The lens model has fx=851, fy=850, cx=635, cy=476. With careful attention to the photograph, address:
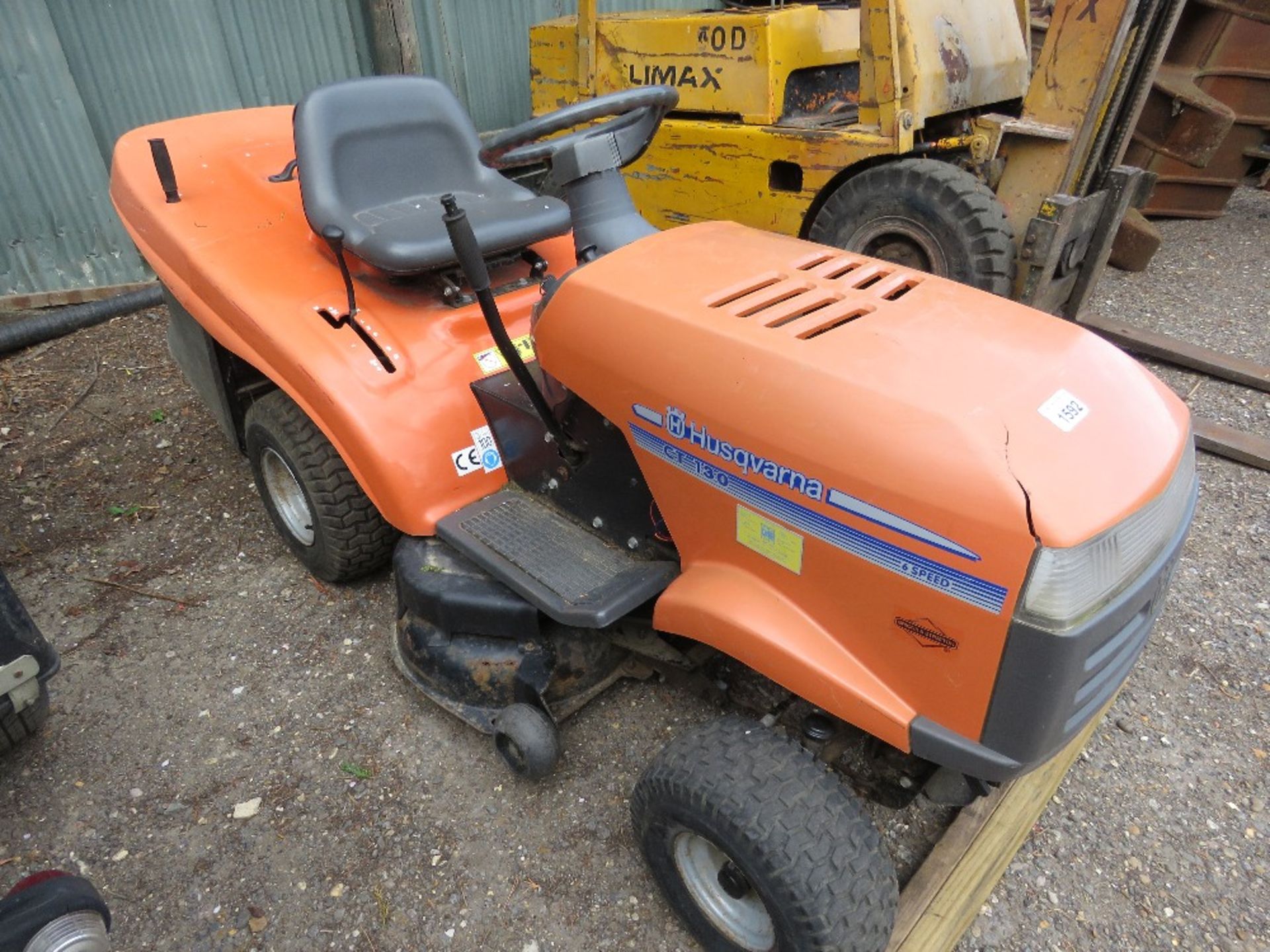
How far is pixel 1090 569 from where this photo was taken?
45.4 inches

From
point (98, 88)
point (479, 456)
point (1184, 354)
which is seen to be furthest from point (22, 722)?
point (1184, 354)

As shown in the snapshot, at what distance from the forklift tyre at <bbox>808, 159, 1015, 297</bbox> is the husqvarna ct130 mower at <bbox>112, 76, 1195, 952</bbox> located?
159 centimetres

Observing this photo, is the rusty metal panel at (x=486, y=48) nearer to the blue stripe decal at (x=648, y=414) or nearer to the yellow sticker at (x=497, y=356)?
the yellow sticker at (x=497, y=356)

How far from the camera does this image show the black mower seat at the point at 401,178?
2.13 metres

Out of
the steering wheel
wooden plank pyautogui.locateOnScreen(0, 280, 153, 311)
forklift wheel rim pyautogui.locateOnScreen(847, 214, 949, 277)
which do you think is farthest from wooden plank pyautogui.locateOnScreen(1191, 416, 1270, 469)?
wooden plank pyautogui.locateOnScreen(0, 280, 153, 311)

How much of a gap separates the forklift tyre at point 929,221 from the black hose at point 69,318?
3.27 metres

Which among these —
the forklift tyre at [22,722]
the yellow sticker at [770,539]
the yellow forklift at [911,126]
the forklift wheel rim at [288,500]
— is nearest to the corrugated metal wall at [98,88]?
the yellow forklift at [911,126]

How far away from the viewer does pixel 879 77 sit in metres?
3.46

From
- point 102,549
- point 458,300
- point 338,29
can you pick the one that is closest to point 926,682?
point 458,300

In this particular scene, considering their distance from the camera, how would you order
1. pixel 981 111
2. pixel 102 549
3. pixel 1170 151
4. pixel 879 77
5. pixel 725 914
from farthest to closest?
pixel 1170 151, pixel 981 111, pixel 879 77, pixel 102 549, pixel 725 914

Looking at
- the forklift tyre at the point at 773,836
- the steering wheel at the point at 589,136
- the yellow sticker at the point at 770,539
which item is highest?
the steering wheel at the point at 589,136

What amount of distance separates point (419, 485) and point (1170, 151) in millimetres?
6120

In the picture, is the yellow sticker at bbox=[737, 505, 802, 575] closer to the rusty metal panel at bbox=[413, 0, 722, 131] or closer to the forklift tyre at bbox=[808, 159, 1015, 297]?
the forklift tyre at bbox=[808, 159, 1015, 297]

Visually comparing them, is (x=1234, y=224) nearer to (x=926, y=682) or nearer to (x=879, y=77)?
(x=879, y=77)
